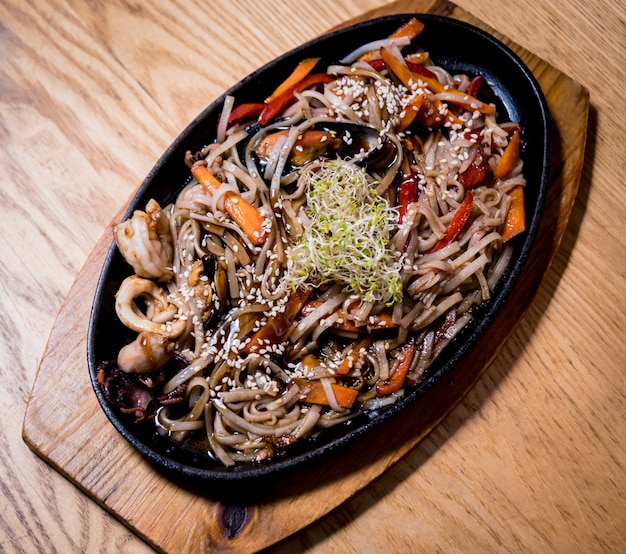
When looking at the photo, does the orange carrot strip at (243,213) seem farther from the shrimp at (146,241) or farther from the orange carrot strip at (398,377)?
the orange carrot strip at (398,377)

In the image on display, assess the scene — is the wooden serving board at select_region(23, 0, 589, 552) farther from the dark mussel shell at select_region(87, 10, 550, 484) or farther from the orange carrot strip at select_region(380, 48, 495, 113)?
the orange carrot strip at select_region(380, 48, 495, 113)

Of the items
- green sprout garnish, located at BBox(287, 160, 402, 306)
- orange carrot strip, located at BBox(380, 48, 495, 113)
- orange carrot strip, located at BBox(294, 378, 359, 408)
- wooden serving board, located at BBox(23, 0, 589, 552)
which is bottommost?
wooden serving board, located at BBox(23, 0, 589, 552)

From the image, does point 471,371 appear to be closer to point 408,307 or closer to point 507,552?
point 408,307

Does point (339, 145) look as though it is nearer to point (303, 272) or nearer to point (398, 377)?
point (303, 272)

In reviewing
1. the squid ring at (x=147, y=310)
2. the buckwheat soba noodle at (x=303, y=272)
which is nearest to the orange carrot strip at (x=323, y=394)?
the buckwheat soba noodle at (x=303, y=272)

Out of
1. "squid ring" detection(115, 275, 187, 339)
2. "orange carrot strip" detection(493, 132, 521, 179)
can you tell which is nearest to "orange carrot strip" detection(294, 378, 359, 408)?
"squid ring" detection(115, 275, 187, 339)

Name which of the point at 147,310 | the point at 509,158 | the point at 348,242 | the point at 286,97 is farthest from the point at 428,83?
the point at 147,310

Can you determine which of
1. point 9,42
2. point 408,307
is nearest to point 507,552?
point 408,307
